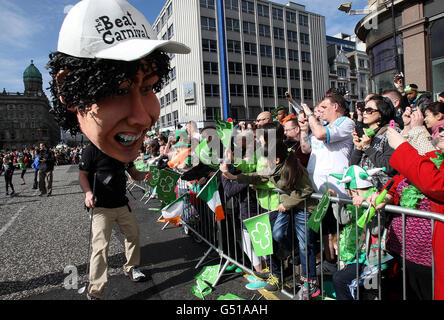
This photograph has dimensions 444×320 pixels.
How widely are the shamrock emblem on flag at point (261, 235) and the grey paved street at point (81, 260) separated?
0.58 m

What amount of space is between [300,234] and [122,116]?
2.06 meters

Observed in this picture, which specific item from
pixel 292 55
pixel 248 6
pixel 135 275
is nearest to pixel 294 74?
pixel 292 55

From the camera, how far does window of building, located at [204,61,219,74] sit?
115 feet

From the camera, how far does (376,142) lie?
272 centimetres

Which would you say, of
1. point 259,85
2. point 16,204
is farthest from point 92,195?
point 259,85

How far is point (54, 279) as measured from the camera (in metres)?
3.39

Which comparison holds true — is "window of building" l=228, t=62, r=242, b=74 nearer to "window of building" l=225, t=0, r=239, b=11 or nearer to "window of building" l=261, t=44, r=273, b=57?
"window of building" l=261, t=44, r=273, b=57

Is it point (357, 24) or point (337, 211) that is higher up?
point (357, 24)

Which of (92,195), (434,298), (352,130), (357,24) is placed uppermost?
(357,24)

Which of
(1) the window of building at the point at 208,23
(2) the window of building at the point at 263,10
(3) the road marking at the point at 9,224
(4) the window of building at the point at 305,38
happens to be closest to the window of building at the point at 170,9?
(1) the window of building at the point at 208,23

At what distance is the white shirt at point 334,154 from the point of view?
2.91 metres

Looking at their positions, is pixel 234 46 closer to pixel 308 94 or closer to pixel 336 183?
pixel 308 94

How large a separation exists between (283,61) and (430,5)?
103 ft

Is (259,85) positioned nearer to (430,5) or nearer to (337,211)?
(430,5)
